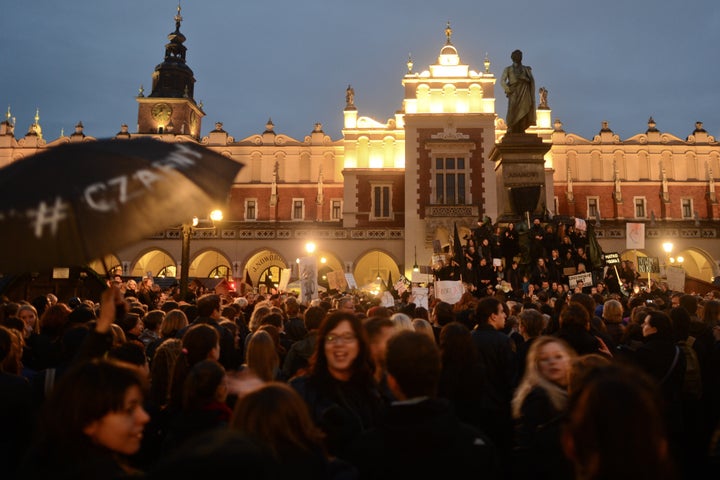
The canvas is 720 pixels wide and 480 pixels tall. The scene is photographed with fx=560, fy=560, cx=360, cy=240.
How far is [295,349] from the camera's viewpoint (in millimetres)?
5051

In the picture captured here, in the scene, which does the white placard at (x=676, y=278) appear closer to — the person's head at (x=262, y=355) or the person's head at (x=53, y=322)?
the person's head at (x=262, y=355)

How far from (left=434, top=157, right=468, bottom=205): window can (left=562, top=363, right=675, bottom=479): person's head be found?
33205 mm

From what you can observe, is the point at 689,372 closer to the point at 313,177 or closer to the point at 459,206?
the point at 459,206

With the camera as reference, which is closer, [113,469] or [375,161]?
[113,469]

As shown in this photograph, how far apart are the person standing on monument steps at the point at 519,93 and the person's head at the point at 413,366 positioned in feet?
44.5

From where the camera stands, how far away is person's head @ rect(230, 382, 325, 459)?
6.77 feet

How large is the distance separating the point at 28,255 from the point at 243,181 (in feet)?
136

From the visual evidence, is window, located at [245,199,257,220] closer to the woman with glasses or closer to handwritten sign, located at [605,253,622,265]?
handwritten sign, located at [605,253,622,265]

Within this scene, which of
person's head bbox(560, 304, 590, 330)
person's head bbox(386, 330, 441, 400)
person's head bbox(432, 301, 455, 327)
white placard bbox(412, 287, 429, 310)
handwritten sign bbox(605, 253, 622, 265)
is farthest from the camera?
handwritten sign bbox(605, 253, 622, 265)

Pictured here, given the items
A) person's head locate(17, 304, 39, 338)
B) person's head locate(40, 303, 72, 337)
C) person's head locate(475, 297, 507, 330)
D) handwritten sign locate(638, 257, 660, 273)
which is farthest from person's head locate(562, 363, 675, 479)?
handwritten sign locate(638, 257, 660, 273)

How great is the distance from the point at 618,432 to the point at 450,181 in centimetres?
3400

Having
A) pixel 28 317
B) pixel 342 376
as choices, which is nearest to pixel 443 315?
pixel 342 376

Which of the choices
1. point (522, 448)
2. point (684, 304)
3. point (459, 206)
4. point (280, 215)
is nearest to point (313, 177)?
point (280, 215)

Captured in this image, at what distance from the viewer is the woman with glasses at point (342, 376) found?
3.24 meters
